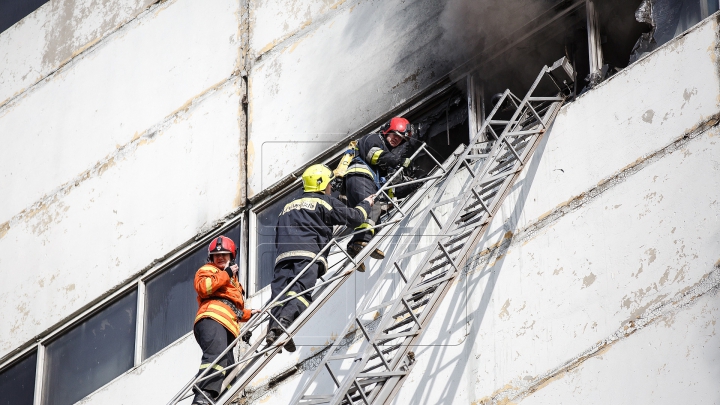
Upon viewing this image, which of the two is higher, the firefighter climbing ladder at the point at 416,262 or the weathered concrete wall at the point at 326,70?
the weathered concrete wall at the point at 326,70

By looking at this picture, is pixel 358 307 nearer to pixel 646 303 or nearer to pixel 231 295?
pixel 231 295

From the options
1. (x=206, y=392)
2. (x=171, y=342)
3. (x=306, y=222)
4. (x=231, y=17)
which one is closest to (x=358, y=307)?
(x=306, y=222)

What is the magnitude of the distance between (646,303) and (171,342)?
17.2 ft

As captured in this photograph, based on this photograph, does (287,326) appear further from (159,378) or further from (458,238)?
(159,378)

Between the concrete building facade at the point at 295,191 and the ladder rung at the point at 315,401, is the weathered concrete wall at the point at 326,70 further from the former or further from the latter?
the ladder rung at the point at 315,401

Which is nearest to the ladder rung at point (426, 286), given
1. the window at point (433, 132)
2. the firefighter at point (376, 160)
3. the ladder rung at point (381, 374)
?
the ladder rung at point (381, 374)

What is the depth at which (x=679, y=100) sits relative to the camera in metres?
8.62

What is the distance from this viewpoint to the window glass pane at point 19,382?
13.1 meters

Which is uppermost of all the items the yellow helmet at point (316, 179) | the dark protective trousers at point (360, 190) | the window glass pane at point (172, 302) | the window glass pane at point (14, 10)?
the window glass pane at point (14, 10)

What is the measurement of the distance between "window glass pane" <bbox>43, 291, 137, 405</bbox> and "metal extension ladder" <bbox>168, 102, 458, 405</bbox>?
284 cm

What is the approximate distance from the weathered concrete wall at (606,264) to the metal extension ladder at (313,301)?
783 millimetres

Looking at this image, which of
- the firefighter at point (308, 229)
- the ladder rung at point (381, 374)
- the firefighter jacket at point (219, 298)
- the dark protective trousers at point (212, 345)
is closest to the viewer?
the ladder rung at point (381, 374)

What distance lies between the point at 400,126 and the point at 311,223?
1352 mm

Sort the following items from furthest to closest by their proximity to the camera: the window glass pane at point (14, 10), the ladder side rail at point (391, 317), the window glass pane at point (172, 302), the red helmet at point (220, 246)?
the window glass pane at point (14, 10), the window glass pane at point (172, 302), the red helmet at point (220, 246), the ladder side rail at point (391, 317)
